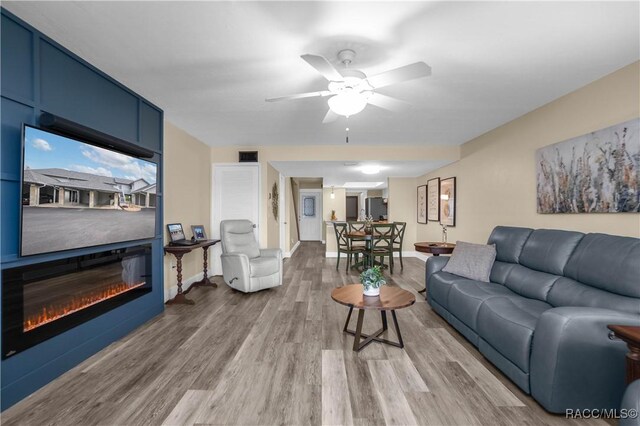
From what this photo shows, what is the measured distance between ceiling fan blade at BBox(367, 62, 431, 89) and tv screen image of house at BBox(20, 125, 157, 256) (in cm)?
230

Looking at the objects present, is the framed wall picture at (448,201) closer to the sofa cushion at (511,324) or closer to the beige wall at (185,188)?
the sofa cushion at (511,324)

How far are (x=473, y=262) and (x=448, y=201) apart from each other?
2823mm

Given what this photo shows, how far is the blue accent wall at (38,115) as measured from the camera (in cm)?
174

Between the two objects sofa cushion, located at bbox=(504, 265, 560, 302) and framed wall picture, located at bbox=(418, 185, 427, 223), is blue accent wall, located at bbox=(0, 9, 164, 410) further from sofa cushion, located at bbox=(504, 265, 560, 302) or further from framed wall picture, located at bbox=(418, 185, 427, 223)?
framed wall picture, located at bbox=(418, 185, 427, 223)

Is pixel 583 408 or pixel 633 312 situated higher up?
pixel 633 312

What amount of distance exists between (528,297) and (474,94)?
82.5 inches

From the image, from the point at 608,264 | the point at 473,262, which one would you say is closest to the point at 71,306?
the point at 473,262

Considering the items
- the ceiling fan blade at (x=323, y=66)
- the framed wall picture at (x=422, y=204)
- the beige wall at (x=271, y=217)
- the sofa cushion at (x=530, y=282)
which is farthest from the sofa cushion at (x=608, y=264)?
the framed wall picture at (x=422, y=204)

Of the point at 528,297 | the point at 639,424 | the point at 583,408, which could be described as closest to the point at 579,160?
the point at 528,297

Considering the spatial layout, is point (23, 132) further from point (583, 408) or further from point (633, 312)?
point (633, 312)

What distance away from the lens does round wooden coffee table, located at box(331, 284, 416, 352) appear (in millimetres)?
2328

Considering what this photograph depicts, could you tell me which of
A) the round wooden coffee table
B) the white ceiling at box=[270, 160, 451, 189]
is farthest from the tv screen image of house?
the white ceiling at box=[270, 160, 451, 189]

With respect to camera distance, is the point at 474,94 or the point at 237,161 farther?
the point at 237,161

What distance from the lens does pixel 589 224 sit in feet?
8.77
